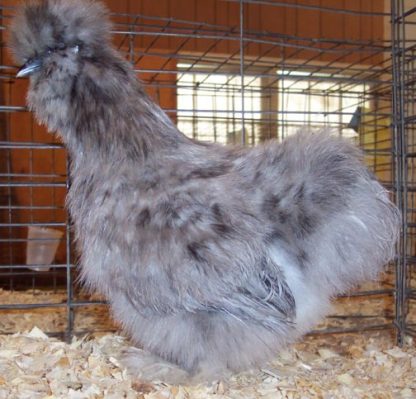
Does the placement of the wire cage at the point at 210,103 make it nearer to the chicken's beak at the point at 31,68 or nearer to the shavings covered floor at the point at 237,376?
the shavings covered floor at the point at 237,376

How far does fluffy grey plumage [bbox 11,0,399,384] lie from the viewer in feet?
5.05

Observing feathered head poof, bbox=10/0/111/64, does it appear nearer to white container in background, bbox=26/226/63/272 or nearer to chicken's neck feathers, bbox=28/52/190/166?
chicken's neck feathers, bbox=28/52/190/166

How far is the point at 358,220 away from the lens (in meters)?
1.55

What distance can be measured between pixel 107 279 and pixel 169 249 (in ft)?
0.78

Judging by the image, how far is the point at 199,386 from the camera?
1.66 metres

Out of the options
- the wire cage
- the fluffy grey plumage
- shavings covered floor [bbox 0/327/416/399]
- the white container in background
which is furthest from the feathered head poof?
the white container in background

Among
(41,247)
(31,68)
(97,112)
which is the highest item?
(31,68)

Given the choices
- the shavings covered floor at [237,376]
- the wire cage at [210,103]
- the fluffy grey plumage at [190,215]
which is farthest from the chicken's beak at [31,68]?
the wire cage at [210,103]

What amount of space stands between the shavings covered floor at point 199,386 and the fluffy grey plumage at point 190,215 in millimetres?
112

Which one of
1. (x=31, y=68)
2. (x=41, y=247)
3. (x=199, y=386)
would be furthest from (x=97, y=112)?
(x=41, y=247)

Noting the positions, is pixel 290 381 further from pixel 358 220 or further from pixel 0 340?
pixel 0 340

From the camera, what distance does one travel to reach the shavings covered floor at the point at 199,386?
161cm

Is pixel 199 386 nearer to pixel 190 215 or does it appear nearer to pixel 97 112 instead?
pixel 190 215

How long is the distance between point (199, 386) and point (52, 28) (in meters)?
1.22
